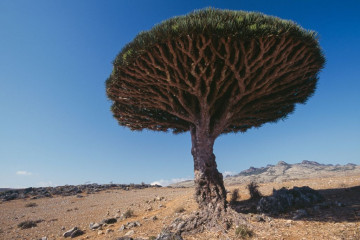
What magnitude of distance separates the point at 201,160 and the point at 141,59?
4.12 m

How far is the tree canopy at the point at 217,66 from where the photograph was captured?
5723 millimetres

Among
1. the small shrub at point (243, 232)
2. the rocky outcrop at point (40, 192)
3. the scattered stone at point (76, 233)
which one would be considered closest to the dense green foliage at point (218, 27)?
the small shrub at point (243, 232)

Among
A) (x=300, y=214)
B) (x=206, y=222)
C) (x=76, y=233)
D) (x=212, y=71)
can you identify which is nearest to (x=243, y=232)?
(x=206, y=222)

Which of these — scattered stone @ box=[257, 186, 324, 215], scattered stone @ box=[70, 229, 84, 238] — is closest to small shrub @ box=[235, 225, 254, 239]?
scattered stone @ box=[257, 186, 324, 215]

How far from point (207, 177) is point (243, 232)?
2.17 metres

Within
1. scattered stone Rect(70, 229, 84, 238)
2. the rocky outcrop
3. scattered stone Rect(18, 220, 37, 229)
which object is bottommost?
scattered stone Rect(70, 229, 84, 238)

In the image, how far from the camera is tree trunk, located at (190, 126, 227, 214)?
6968mm

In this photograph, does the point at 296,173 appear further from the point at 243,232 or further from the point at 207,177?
the point at 243,232

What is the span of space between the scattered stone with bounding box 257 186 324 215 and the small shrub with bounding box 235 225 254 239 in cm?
215

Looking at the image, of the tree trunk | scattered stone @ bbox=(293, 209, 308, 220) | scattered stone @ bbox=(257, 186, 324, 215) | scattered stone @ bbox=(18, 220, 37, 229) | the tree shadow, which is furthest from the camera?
scattered stone @ bbox=(18, 220, 37, 229)

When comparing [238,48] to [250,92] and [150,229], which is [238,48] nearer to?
[250,92]

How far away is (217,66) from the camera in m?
6.86

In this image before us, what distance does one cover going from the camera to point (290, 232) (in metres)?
5.47

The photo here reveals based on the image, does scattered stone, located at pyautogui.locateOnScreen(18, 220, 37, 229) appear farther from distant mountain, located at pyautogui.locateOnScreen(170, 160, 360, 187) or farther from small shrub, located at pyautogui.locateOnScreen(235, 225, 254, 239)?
distant mountain, located at pyautogui.locateOnScreen(170, 160, 360, 187)
